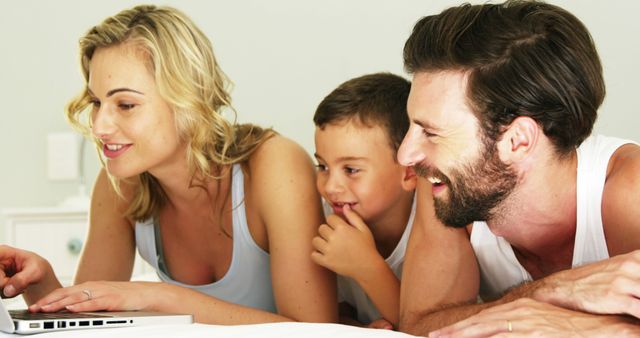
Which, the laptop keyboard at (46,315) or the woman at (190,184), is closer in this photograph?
the laptop keyboard at (46,315)

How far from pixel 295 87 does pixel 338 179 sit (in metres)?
1.41

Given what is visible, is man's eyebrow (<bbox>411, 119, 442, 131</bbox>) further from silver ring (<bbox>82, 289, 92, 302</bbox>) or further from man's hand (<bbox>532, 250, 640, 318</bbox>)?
silver ring (<bbox>82, 289, 92, 302</bbox>)

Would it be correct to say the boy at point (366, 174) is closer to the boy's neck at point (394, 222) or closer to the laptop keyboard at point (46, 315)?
the boy's neck at point (394, 222)

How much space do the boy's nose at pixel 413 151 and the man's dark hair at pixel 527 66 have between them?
11 centimetres

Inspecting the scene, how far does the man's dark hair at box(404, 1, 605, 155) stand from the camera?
1.46 metres


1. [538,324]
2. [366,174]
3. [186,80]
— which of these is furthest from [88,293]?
[538,324]

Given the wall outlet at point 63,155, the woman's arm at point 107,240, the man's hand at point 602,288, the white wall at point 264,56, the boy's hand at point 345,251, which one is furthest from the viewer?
the wall outlet at point 63,155

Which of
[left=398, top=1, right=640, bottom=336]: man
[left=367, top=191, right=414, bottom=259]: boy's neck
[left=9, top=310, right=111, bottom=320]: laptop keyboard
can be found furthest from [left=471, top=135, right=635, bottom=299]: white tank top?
[left=9, top=310, right=111, bottom=320]: laptop keyboard

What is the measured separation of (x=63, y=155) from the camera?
350 cm

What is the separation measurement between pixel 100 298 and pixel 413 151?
1.97ft

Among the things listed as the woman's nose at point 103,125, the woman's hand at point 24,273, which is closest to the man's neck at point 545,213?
the woman's nose at point 103,125

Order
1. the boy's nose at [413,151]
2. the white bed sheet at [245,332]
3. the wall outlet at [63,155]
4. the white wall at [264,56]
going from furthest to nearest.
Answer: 1. the wall outlet at [63,155]
2. the white wall at [264,56]
3. the boy's nose at [413,151]
4. the white bed sheet at [245,332]

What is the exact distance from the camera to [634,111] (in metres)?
2.86

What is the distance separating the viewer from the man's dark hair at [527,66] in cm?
146
